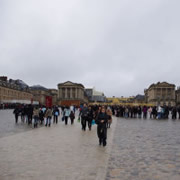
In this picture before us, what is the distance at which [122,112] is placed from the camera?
39.6 meters

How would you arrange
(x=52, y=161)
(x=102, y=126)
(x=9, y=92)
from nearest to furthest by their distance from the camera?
(x=52, y=161) < (x=102, y=126) < (x=9, y=92)

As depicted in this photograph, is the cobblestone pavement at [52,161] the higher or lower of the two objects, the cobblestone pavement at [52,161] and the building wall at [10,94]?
the lower

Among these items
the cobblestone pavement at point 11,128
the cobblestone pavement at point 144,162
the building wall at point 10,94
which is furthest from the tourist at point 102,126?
the building wall at point 10,94

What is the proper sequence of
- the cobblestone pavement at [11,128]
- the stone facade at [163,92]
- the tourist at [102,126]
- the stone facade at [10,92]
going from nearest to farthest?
Result: the tourist at [102,126], the cobblestone pavement at [11,128], the stone facade at [10,92], the stone facade at [163,92]

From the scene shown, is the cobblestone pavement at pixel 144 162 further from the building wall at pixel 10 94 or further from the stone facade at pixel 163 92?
the stone facade at pixel 163 92

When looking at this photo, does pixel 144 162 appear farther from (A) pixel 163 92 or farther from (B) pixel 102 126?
(A) pixel 163 92

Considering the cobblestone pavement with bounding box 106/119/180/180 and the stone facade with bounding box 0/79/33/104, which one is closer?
the cobblestone pavement with bounding box 106/119/180/180

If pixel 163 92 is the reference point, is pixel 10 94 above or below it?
below

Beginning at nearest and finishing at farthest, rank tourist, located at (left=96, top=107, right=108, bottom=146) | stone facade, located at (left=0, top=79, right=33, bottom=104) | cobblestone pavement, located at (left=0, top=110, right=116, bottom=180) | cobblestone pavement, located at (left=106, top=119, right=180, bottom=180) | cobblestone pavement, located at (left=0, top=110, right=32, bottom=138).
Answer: cobblestone pavement, located at (left=0, top=110, right=116, bottom=180), cobblestone pavement, located at (left=106, top=119, right=180, bottom=180), tourist, located at (left=96, top=107, right=108, bottom=146), cobblestone pavement, located at (left=0, top=110, right=32, bottom=138), stone facade, located at (left=0, top=79, right=33, bottom=104)

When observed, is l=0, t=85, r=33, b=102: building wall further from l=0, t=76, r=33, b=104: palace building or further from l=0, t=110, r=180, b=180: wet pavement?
l=0, t=110, r=180, b=180: wet pavement

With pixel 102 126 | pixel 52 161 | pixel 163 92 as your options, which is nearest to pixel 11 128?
pixel 102 126

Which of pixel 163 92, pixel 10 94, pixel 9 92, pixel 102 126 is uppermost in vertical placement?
pixel 163 92

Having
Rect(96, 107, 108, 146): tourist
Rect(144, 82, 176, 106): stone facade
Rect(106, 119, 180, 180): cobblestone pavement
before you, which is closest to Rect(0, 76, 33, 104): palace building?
Rect(96, 107, 108, 146): tourist

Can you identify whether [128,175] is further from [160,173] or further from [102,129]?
[102,129]
